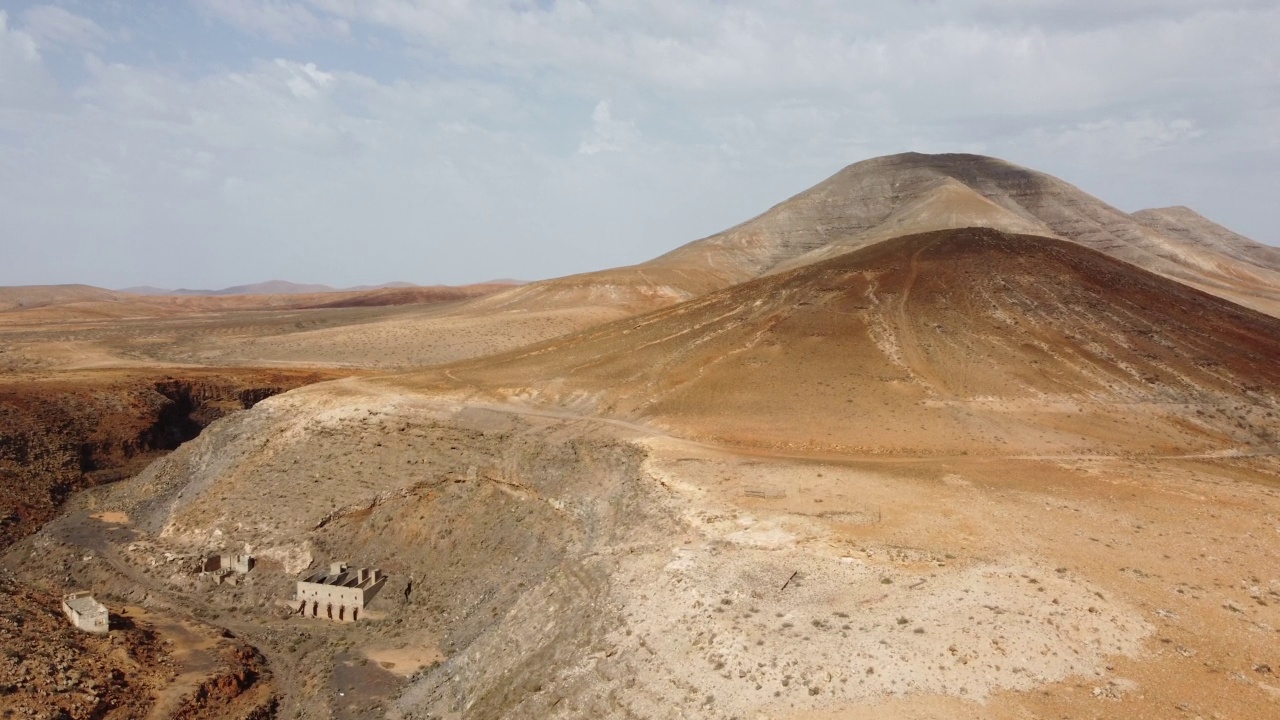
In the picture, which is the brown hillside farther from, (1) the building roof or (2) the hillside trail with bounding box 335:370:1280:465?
(1) the building roof

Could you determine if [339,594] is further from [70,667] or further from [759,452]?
[759,452]

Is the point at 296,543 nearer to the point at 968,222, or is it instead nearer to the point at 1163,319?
the point at 1163,319

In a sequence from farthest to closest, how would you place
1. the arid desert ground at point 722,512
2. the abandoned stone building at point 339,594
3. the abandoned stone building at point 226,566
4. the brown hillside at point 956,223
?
the brown hillside at point 956,223
the abandoned stone building at point 226,566
the abandoned stone building at point 339,594
the arid desert ground at point 722,512

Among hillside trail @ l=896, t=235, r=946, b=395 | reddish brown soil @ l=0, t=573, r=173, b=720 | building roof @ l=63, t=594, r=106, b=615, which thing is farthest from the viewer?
hillside trail @ l=896, t=235, r=946, b=395

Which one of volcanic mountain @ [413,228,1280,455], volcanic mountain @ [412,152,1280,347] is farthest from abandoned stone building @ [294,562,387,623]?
volcanic mountain @ [412,152,1280,347]

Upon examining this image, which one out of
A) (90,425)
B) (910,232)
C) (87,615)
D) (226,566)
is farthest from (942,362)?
(90,425)

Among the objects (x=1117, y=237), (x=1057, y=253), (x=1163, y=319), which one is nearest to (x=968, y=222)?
(x=1117, y=237)

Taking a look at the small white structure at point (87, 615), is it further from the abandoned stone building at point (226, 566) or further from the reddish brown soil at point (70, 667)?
the abandoned stone building at point (226, 566)

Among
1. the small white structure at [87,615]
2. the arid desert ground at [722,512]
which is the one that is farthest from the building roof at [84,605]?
the arid desert ground at [722,512]
